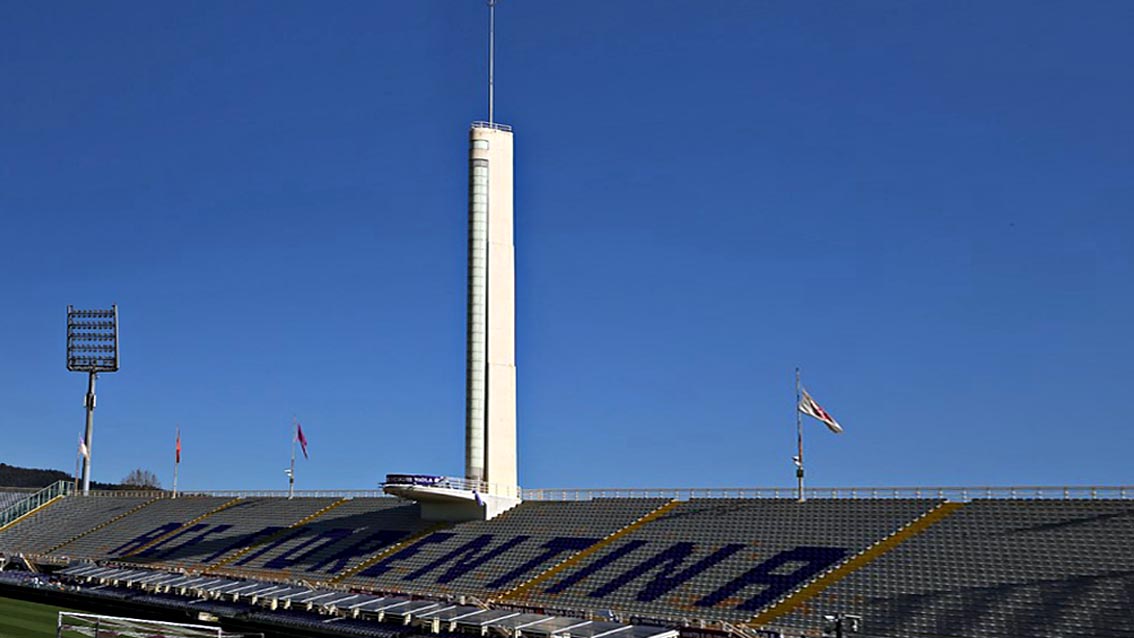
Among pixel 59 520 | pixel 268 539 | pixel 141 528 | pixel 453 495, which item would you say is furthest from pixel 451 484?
pixel 59 520

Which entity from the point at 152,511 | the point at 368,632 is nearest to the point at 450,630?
the point at 368,632

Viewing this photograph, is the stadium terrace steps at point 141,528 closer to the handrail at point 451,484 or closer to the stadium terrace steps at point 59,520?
the stadium terrace steps at point 59,520

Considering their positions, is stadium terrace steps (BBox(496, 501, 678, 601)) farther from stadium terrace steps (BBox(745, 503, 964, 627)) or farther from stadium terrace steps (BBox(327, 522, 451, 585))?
stadium terrace steps (BBox(745, 503, 964, 627))

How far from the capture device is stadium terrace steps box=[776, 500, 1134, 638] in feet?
133

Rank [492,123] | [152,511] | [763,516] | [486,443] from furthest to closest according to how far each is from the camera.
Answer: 1. [152,511]
2. [492,123]
3. [486,443]
4. [763,516]

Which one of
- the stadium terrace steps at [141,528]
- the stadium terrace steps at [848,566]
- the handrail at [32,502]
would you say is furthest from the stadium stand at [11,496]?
the stadium terrace steps at [848,566]

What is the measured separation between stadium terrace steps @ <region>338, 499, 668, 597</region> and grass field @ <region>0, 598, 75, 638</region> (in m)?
14.8

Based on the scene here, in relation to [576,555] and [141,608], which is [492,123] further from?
[141,608]

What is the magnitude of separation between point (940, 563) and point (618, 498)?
22.2 m

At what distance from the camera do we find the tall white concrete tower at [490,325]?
67625 millimetres

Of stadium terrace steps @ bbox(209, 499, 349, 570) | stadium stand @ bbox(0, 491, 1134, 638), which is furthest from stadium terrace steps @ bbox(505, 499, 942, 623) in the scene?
stadium terrace steps @ bbox(209, 499, 349, 570)

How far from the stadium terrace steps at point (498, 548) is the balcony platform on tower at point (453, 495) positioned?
84 cm

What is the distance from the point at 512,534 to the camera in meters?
63.3

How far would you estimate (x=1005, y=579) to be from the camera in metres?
44.0
